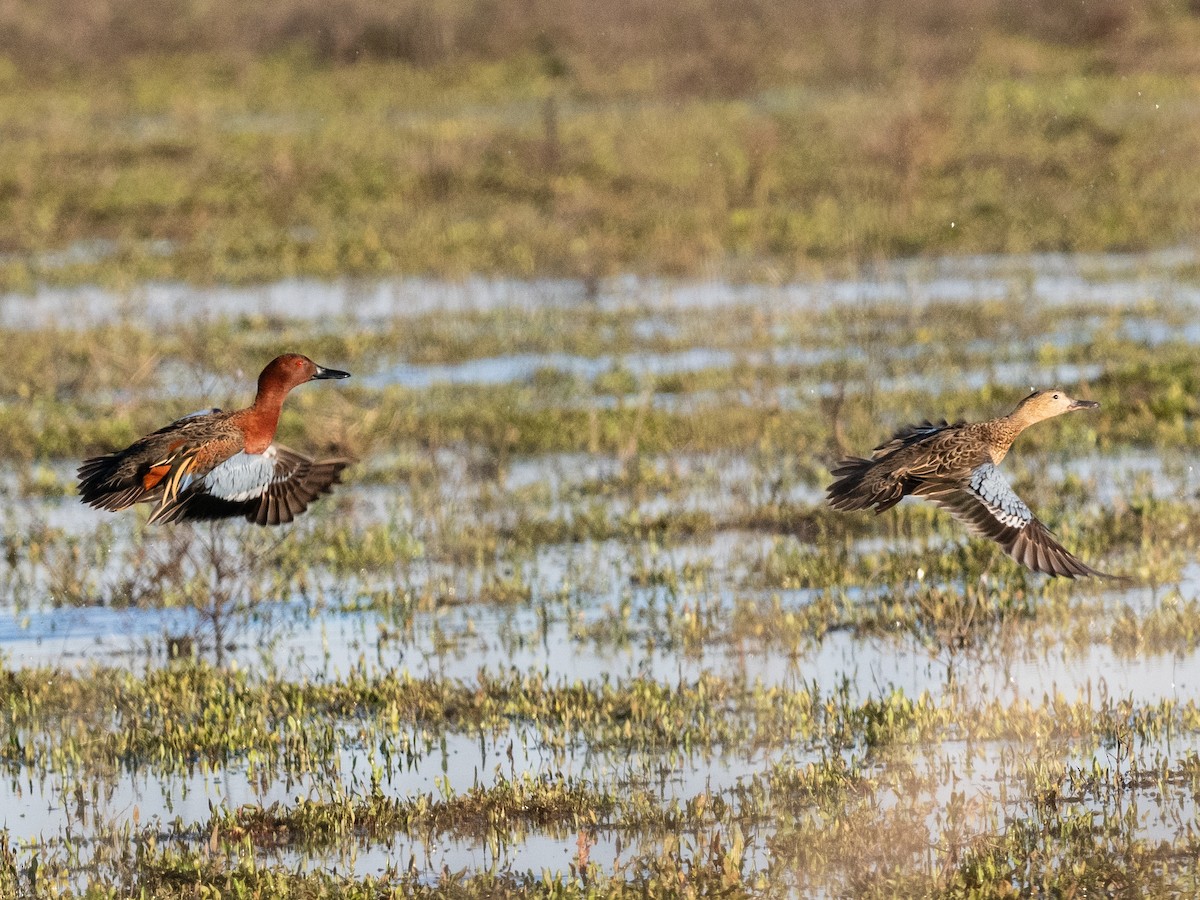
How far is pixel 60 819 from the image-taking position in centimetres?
720

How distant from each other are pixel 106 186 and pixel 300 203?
9.06 ft

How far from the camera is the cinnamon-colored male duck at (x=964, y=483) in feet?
24.5

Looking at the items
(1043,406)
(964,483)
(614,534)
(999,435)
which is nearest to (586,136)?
(614,534)

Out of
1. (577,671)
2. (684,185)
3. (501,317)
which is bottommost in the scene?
(577,671)

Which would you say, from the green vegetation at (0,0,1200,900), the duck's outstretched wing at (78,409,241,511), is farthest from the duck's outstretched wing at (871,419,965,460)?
the duck's outstretched wing at (78,409,241,511)

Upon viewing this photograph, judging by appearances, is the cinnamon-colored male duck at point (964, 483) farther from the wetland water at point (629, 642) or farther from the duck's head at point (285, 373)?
the duck's head at point (285, 373)

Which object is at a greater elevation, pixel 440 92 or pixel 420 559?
pixel 440 92

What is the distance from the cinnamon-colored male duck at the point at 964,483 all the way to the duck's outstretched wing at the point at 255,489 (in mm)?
2210

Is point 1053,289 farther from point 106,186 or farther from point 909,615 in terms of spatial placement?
point 106,186

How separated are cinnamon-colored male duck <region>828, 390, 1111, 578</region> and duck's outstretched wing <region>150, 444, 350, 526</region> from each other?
7.25 feet

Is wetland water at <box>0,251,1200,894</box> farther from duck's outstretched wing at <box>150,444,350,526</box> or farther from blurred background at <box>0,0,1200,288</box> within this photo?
blurred background at <box>0,0,1200,288</box>

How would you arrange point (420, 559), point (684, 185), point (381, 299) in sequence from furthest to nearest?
point (684, 185)
point (381, 299)
point (420, 559)

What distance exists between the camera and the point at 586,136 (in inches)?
1062

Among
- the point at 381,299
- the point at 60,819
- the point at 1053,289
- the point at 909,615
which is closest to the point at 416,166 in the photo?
the point at 381,299
